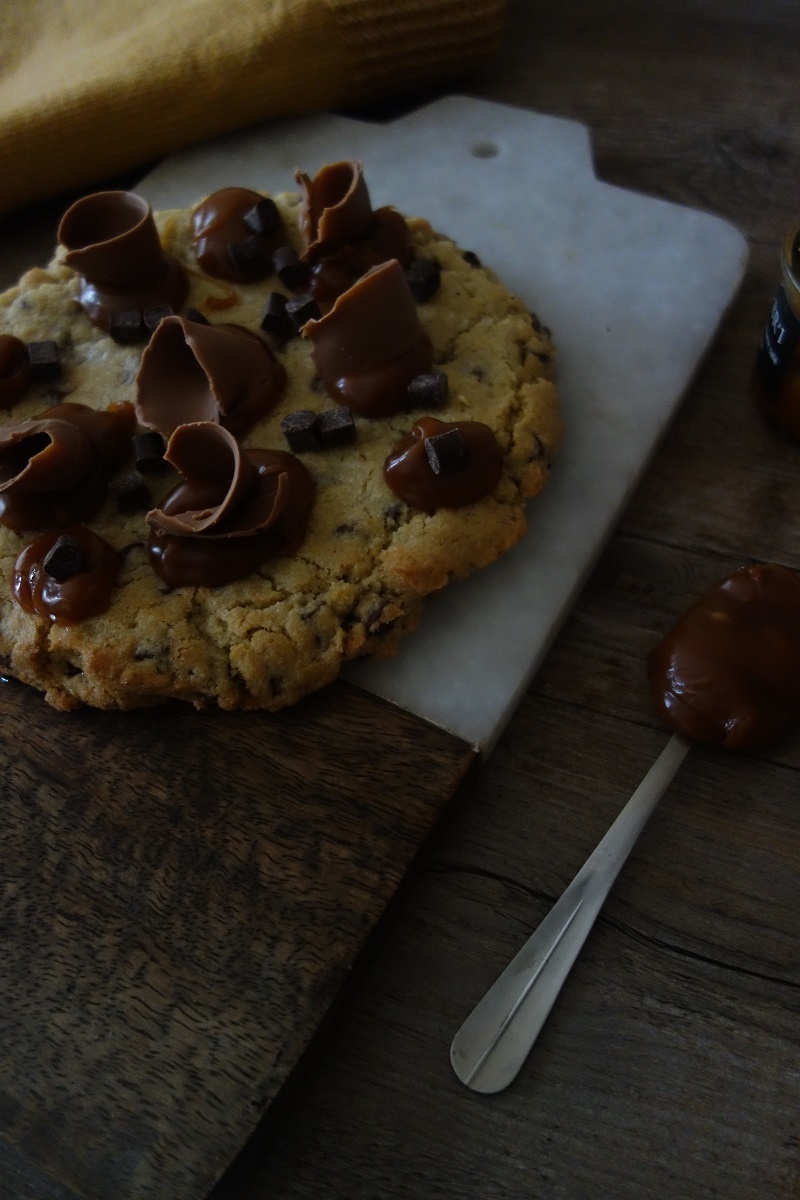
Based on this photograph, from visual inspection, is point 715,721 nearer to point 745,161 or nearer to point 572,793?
point 572,793

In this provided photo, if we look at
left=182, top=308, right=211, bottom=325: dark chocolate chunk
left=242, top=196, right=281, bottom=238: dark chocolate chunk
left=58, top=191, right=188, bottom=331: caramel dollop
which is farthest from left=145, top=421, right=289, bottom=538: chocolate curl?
left=242, top=196, right=281, bottom=238: dark chocolate chunk

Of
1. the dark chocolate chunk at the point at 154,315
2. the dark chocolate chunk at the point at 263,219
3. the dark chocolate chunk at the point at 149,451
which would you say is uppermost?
the dark chocolate chunk at the point at 263,219

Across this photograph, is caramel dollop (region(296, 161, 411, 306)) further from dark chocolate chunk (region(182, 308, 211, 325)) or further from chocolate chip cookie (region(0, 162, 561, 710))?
dark chocolate chunk (region(182, 308, 211, 325))

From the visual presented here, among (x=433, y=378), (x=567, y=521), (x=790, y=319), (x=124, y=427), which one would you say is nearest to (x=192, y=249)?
(x=124, y=427)

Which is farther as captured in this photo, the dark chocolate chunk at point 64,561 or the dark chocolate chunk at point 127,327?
the dark chocolate chunk at point 127,327

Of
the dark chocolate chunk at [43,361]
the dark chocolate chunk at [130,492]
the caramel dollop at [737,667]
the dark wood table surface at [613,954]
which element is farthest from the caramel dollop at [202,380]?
the caramel dollop at [737,667]

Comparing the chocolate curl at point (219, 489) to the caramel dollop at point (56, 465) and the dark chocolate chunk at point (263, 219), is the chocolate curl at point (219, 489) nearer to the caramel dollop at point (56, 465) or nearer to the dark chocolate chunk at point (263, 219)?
the caramel dollop at point (56, 465)

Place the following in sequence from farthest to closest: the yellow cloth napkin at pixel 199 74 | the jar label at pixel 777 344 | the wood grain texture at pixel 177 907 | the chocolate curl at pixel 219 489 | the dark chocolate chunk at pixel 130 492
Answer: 1. the yellow cloth napkin at pixel 199 74
2. the jar label at pixel 777 344
3. the dark chocolate chunk at pixel 130 492
4. the chocolate curl at pixel 219 489
5. the wood grain texture at pixel 177 907

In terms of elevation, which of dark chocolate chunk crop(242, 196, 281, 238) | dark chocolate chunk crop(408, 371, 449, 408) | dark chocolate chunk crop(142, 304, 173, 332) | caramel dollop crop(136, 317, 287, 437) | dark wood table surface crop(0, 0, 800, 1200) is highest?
dark chocolate chunk crop(242, 196, 281, 238)
